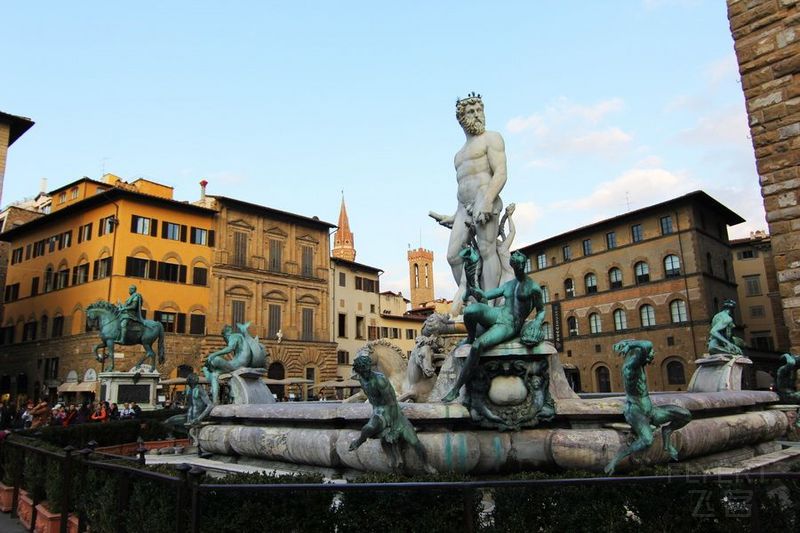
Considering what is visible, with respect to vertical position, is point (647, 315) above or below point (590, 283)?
below

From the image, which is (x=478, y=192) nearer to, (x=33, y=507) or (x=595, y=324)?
(x=33, y=507)

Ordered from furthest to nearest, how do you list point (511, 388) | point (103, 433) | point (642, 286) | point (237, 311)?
1. point (237, 311)
2. point (642, 286)
3. point (103, 433)
4. point (511, 388)

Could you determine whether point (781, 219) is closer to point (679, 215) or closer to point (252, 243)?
point (679, 215)

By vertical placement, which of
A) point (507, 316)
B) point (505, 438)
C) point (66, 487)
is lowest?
point (66, 487)

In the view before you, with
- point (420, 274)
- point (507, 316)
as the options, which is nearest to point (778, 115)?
point (507, 316)

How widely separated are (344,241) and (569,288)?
2933 inches

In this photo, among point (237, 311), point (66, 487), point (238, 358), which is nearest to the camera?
point (66, 487)

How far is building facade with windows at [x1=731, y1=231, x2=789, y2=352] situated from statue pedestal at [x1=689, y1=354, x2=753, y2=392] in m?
43.1

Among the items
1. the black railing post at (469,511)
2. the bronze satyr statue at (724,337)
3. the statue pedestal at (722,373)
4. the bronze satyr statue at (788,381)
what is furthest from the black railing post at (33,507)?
the bronze satyr statue at (788,381)

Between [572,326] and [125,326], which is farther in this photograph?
[572,326]

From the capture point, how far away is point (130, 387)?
1938 centimetres

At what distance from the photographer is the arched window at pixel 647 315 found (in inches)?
1677

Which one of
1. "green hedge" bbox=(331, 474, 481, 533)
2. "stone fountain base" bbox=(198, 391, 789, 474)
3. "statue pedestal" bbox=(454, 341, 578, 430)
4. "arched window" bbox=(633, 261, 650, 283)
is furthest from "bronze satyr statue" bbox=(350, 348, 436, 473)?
"arched window" bbox=(633, 261, 650, 283)

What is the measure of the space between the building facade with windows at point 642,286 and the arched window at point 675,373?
0.21ft
